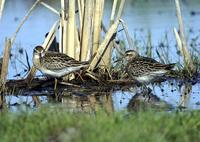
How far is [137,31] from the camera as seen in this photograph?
18.1m

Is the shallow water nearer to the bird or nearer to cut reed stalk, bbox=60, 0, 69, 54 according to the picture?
the bird

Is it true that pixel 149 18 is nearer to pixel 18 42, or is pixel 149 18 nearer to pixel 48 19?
pixel 48 19

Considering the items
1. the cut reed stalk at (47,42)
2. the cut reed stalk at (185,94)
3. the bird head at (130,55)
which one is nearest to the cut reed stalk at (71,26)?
the cut reed stalk at (47,42)

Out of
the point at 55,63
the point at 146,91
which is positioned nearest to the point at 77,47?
the point at 55,63

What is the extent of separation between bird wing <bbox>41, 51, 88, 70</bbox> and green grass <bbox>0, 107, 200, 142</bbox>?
3.79 metres

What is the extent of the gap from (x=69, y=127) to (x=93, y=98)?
4130mm

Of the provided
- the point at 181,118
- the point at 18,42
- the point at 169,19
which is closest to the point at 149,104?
the point at 181,118

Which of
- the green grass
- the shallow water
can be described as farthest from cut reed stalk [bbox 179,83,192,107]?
the green grass

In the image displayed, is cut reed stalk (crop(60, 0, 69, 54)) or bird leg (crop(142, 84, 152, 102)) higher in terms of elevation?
cut reed stalk (crop(60, 0, 69, 54))

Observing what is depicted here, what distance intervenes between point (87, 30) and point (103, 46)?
0.36 meters

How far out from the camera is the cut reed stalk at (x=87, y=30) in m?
11.2

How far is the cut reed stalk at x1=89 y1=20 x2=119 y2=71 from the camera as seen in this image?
1120cm

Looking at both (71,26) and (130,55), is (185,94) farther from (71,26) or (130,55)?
(71,26)

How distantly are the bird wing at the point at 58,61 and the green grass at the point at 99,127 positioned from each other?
149 inches
